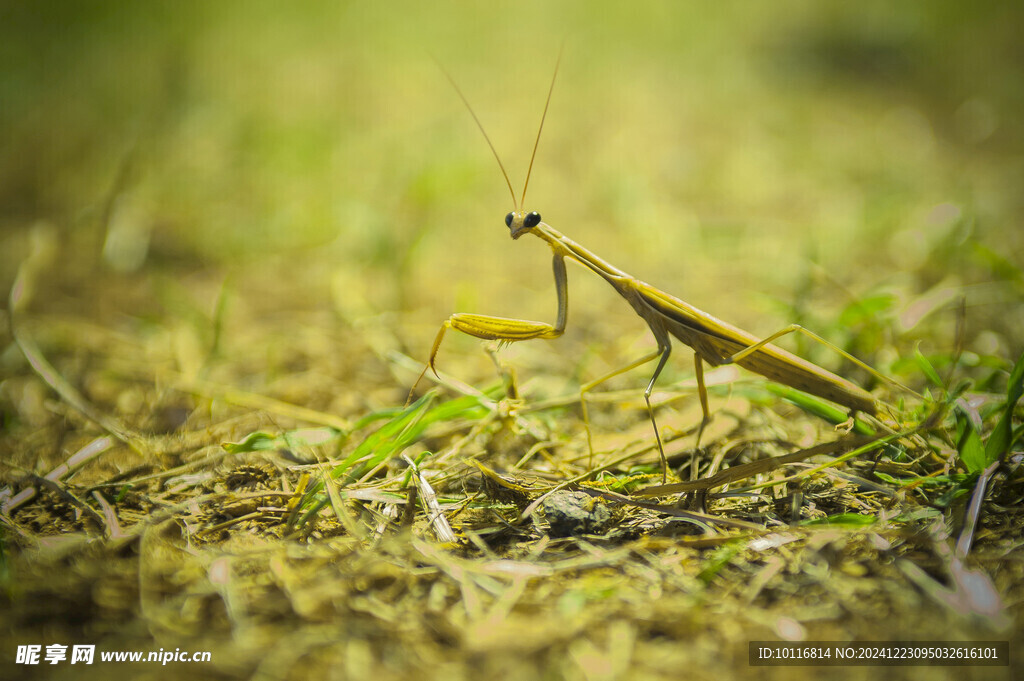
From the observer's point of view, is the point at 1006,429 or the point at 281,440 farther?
the point at 281,440

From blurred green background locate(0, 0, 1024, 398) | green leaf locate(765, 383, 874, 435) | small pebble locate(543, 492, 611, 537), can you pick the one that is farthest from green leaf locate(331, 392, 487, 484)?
green leaf locate(765, 383, 874, 435)

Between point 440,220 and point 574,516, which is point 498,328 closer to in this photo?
point 574,516

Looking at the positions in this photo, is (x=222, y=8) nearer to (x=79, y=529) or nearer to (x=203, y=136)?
(x=203, y=136)

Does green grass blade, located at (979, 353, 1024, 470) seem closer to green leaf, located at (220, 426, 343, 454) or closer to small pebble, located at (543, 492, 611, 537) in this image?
small pebble, located at (543, 492, 611, 537)

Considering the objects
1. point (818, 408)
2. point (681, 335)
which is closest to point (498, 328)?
point (681, 335)

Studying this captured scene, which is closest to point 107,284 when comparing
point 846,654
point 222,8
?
point 846,654

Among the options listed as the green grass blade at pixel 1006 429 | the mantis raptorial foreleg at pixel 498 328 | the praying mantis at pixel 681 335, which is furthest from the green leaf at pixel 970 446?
the mantis raptorial foreleg at pixel 498 328

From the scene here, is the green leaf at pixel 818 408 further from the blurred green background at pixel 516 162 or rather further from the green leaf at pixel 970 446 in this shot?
the blurred green background at pixel 516 162
